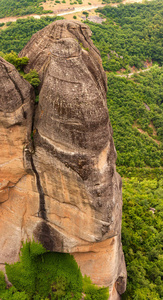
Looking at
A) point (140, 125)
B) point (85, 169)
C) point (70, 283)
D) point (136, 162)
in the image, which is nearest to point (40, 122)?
point (85, 169)

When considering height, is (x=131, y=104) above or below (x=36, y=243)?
below

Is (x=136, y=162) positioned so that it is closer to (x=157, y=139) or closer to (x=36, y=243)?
(x=157, y=139)

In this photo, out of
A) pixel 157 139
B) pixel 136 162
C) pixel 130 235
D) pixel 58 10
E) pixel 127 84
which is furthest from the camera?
pixel 58 10

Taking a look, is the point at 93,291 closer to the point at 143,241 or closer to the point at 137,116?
the point at 143,241

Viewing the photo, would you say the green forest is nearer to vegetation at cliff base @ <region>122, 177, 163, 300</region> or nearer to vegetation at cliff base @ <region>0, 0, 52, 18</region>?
vegetation at cliff base @ <region>122, 177, 163, 300</region>

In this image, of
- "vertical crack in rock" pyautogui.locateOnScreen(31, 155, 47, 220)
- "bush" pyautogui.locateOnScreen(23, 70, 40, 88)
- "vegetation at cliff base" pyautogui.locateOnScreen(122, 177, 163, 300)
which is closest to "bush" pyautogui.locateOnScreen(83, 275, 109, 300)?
"vegetation at cliff base" pyautogui.locateOnScreen(122, 177, 163, 300)

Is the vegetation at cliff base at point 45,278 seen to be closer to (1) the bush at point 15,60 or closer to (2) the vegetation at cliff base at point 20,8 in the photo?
(1) the bush at point 15,60

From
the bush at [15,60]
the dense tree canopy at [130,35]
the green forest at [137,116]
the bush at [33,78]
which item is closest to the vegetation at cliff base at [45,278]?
the green forest at [137,116]
